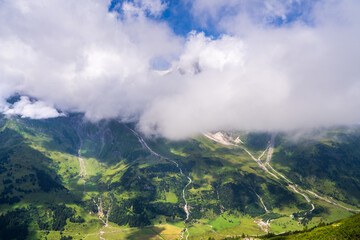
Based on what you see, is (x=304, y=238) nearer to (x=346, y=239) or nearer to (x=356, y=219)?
(x=346, y=239)

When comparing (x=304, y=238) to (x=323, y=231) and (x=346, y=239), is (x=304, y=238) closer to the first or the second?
(x=323, y=231)

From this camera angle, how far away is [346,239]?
6452 inches

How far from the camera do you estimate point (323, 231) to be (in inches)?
7475

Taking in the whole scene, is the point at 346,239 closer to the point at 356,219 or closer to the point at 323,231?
the point at 323,231

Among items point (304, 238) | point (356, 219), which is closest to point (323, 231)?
point (304, 238)

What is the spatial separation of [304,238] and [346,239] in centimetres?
3191

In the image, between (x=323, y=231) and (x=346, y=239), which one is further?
(x=323, y=231)

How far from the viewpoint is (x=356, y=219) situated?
632 feet

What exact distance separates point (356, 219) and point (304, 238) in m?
51.7

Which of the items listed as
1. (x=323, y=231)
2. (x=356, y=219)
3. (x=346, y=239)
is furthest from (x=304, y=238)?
(x=356, y=219)

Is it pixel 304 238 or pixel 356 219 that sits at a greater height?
pixel 356 219

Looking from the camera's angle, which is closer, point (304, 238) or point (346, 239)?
point (346, 239)

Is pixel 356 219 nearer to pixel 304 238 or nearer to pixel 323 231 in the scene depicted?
pixel 323 231

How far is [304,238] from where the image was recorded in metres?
187
